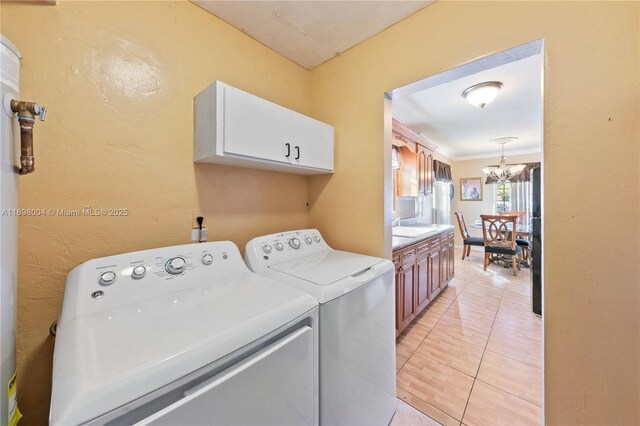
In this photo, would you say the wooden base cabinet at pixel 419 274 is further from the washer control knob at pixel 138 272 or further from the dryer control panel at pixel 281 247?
the washer control knob at pixel 138 272

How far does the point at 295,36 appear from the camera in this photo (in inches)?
61.9

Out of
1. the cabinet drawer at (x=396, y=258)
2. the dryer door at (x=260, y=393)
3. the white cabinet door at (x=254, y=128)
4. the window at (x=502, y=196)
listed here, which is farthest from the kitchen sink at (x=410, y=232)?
the window at (x=502, y=196)

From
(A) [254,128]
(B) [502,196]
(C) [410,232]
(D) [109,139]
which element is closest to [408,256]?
(C) [410,232]

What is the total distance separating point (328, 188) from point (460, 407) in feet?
5.53

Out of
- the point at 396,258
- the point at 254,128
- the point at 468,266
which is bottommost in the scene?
the point at 468,266

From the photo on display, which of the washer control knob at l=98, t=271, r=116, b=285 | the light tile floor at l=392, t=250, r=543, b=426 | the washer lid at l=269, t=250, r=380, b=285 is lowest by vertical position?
the light tile floor at l=392, t=250, r=543, b=426

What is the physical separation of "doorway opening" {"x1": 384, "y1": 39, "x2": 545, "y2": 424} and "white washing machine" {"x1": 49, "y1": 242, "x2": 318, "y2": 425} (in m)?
0.99

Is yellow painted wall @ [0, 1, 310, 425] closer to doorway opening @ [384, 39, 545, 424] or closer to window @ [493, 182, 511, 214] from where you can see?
doorway opening @ [384, 39, 545, 424]

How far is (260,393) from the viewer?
73cm

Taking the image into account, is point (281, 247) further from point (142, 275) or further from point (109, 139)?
point (109, 139)

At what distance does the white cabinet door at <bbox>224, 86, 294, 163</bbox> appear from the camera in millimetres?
1195

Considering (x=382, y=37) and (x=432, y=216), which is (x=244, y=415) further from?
(x=432, y=216)

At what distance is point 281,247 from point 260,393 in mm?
825

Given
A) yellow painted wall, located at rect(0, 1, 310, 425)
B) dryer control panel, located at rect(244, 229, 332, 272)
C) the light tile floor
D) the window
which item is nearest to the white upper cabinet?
yellow painted wall, located at rect(0, 1, 310, 425)
